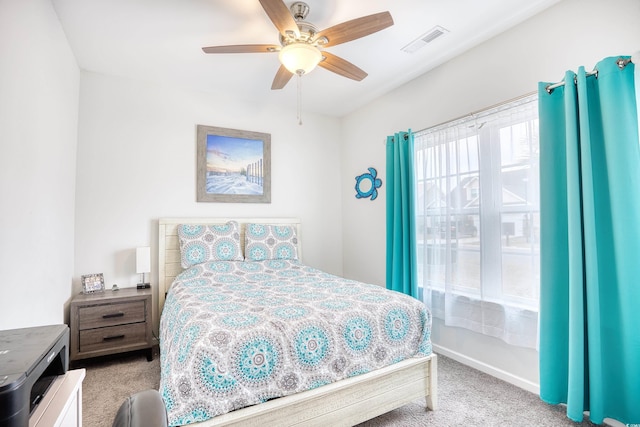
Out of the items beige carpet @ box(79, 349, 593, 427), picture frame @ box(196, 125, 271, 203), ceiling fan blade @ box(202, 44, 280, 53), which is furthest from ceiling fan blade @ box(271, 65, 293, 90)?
beige carpet @ box(79, 349, 593, 427)

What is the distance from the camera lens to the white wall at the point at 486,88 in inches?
75.2

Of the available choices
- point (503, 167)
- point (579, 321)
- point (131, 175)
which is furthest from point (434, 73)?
point (131, 175)

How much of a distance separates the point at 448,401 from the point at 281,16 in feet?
8.73

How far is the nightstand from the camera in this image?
2547 mm

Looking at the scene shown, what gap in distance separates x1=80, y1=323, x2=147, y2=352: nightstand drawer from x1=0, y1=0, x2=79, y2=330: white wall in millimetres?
295

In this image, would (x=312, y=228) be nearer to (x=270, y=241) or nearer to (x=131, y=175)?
(x=270, y=241)

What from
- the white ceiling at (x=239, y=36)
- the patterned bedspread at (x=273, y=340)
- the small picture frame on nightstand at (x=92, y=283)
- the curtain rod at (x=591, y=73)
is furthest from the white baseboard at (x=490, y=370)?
the small picture frame on nightstand at (x=92, y=283)

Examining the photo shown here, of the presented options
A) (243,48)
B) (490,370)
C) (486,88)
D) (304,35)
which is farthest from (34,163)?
(490,370)

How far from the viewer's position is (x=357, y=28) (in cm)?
190

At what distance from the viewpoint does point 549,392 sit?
6.40 feet

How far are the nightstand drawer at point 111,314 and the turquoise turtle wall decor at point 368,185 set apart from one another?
261 cm

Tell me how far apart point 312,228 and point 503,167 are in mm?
2390

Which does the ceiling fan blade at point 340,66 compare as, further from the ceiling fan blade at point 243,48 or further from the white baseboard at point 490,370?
the white baseboard at point 490,370

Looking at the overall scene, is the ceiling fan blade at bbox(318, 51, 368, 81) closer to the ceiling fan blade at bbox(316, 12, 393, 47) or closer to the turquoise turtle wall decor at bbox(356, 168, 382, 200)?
the ceiling fan blade at bbox(316, 12, 393, 47)
